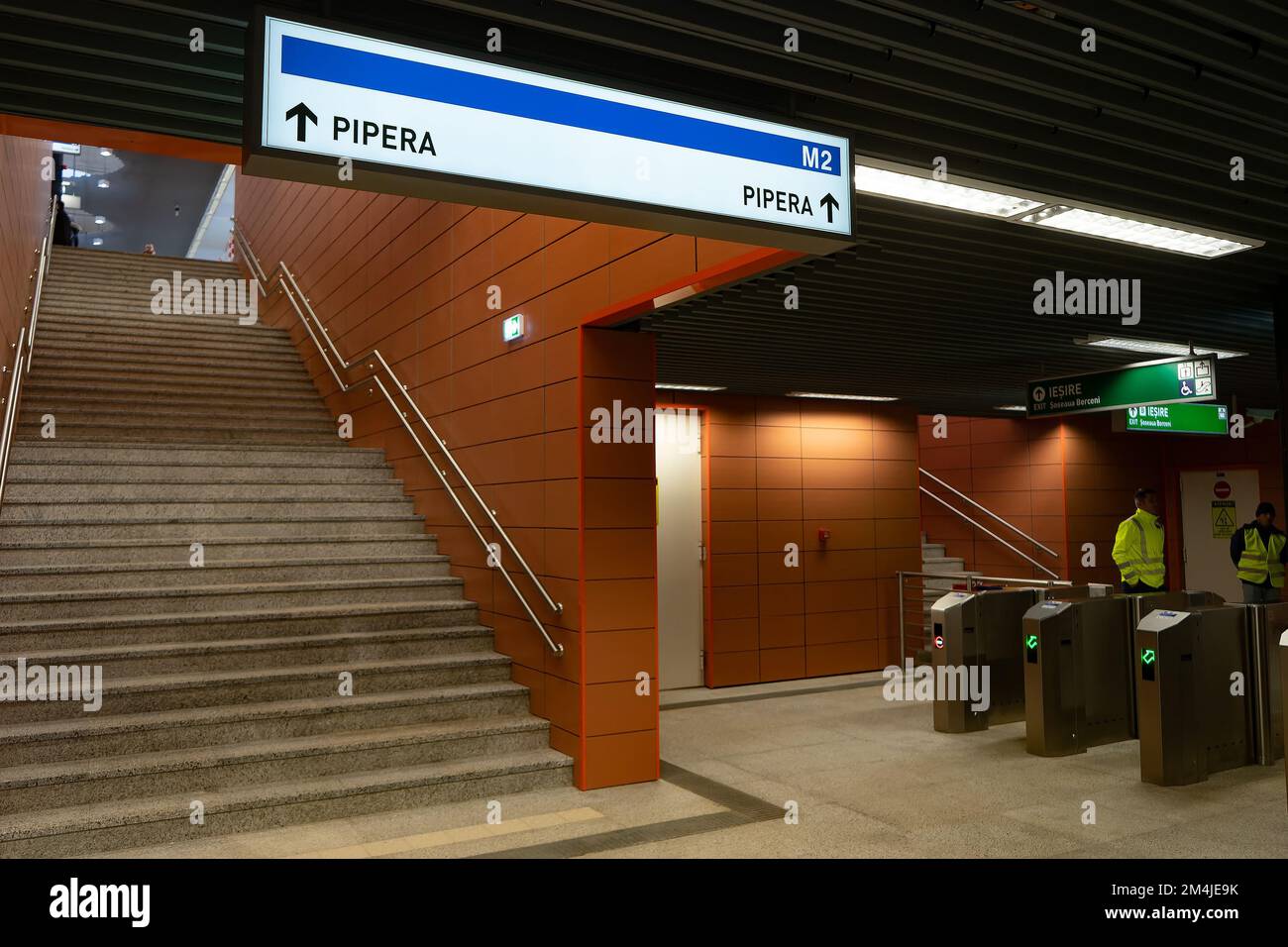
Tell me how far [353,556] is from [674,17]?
5.06 m

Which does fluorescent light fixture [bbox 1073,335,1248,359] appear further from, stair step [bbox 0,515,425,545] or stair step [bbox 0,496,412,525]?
stair step [bbox 0,496,412,525]

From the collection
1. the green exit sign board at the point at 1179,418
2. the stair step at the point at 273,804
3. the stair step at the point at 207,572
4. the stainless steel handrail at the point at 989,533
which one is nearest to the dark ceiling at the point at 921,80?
the stair step at the point at 273,804

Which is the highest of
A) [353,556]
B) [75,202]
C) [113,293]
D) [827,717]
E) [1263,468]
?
[75,202]

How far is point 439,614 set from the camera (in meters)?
6.43

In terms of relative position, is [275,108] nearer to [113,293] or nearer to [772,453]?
[772,453]

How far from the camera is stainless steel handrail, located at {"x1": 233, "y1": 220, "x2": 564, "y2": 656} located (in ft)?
19.1

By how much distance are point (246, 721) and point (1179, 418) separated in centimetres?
856

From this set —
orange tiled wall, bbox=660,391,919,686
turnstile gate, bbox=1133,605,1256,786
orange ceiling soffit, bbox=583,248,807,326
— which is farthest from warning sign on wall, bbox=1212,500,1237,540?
orange ceiling soffit, bbox=583,248,807,326

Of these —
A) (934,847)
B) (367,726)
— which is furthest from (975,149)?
(367,726)

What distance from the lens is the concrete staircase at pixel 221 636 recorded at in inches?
182

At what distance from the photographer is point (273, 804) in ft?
15.2

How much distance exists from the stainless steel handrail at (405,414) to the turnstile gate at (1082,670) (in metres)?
3.14

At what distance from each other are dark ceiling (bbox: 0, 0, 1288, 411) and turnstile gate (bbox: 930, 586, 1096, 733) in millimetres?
2823

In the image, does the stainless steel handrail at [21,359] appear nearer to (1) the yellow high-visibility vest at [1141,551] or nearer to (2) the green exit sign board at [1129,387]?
(2) the green exit sign board at [1129,387]
